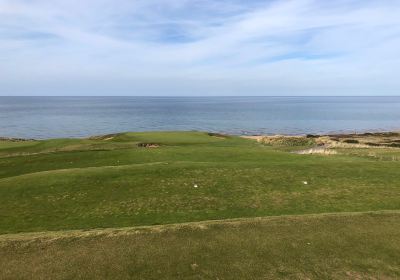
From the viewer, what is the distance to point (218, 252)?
11.2 m

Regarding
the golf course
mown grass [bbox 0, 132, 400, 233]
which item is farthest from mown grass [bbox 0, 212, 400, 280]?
mown grass [bbox 0, 132, 400, 233]

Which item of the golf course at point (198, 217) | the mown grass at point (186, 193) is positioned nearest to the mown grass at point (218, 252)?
the golf course at point (198, 217)

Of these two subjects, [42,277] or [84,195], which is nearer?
[42,277]

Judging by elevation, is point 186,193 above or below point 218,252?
below

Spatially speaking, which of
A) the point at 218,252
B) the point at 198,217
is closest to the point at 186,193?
the point at 198,217

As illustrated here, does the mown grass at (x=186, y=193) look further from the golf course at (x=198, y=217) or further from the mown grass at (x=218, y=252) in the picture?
the mown grass at (x=218, y=252)

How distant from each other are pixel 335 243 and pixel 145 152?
80.8 feet

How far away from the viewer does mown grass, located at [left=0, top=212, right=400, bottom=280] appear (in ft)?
32.9

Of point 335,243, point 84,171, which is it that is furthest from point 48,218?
point 335,243

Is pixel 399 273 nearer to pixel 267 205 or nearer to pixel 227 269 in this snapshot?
pixel 227 269

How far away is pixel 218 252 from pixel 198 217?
6.95 m

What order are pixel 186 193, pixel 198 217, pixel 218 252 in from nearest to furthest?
pixel 218 252, pixel 198 217, pixel 186 193

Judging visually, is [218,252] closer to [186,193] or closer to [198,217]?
[198,217]

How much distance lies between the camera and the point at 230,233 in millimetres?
12703
